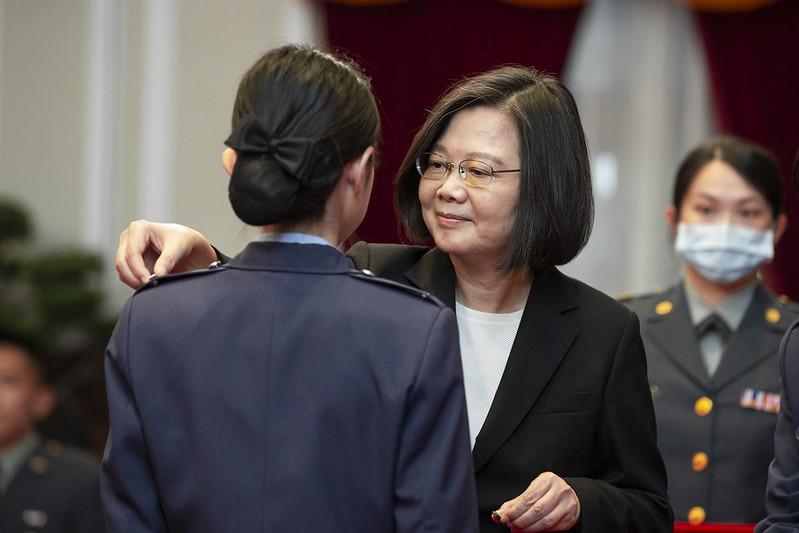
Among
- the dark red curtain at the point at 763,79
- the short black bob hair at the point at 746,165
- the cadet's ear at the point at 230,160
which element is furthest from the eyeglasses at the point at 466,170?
the dark red curtain at the point at 763,79

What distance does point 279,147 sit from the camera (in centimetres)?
133

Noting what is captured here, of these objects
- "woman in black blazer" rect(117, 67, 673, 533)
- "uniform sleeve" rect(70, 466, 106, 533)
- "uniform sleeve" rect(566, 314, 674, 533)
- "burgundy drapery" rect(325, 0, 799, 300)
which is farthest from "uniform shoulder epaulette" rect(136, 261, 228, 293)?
"burgundy drapery" rect(325, 0, 799, 300)

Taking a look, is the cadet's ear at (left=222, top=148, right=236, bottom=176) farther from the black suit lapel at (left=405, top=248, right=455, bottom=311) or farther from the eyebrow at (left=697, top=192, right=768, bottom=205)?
the eyebrow at (left=697, top=192, right=768, bottom=205)

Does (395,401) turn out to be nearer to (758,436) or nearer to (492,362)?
(492,362)

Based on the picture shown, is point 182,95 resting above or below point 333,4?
below

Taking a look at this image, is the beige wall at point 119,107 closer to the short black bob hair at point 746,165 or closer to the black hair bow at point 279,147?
the short black bob hair at point 746,165

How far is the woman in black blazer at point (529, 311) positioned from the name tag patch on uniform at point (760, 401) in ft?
2.99

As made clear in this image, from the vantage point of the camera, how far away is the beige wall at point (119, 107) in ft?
17.3

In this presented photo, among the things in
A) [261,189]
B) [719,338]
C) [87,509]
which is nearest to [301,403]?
[261,189]

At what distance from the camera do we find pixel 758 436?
2596mm

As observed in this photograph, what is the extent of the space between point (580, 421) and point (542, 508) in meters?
0.23

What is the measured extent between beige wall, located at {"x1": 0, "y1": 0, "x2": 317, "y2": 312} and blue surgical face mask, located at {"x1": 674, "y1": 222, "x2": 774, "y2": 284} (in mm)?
2907

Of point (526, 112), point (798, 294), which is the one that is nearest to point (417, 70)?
point (798, 294)

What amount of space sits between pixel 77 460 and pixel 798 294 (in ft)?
10.7
